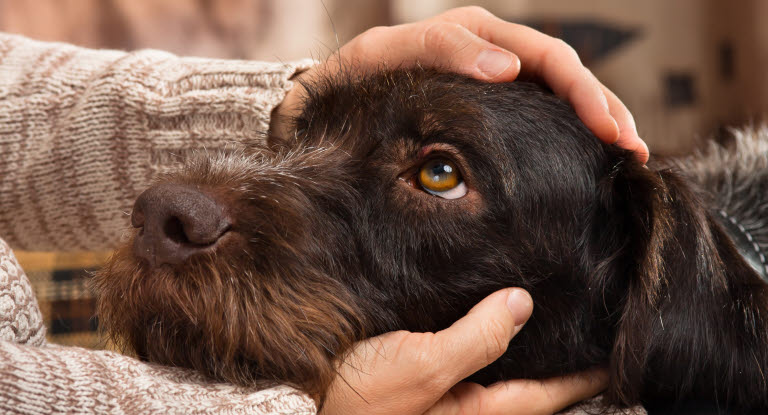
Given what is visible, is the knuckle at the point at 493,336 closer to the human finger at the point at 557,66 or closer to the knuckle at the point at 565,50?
the human finger at the point at 557,66

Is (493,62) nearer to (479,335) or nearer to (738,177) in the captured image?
(479,335)

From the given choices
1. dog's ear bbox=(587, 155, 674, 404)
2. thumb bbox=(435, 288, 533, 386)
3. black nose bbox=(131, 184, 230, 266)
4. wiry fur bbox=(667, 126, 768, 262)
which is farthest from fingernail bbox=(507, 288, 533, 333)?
wiry fur bbox=(667, 126, 768, 262)

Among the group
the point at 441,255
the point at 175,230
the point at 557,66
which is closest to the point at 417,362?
the point at 441,255

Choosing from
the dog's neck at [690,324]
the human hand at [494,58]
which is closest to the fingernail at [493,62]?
the human hand at [494,58]

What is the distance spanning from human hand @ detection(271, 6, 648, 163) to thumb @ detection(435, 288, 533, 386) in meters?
0.54

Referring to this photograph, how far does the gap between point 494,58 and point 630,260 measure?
60 centimetres

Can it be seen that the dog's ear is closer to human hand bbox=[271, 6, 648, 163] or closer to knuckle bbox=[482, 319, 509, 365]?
human hand bbox=[271, 6, 648, 163]

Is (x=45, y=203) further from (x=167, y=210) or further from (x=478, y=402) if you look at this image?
(x=478, y=402)

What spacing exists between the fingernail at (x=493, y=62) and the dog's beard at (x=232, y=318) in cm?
68

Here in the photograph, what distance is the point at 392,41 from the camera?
→ 6.45 ft

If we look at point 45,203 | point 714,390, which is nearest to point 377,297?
point 714,390

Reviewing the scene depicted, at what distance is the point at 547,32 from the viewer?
620 centimetres

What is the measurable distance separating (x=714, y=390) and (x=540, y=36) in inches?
38.8

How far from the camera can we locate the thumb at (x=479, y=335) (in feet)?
4.44
